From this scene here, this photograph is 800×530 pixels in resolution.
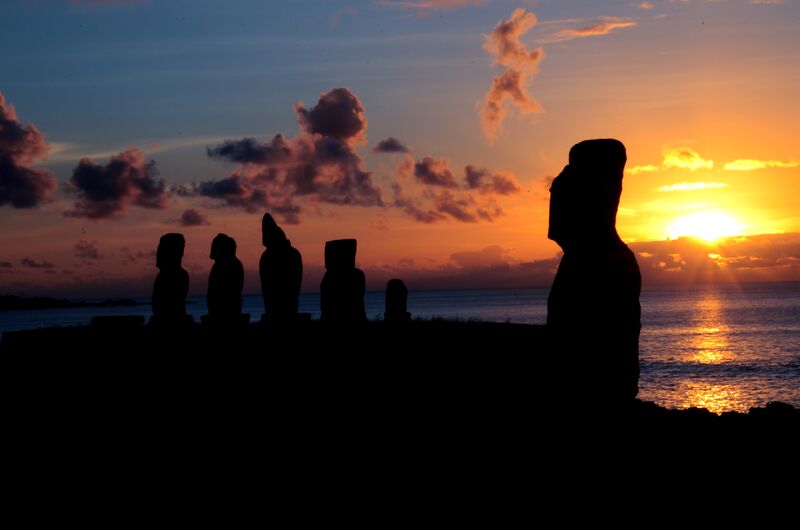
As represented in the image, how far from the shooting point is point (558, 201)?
10.1 metres

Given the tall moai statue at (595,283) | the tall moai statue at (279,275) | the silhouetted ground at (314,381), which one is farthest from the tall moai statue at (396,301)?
the tall moai statue at (595,283)

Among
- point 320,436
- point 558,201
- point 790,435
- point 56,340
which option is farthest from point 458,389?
point 56,340

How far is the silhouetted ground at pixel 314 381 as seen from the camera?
13.0 m

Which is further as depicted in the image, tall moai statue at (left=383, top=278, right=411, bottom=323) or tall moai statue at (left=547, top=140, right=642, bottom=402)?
tall moai statue at (left=383, top=278, right=411, bottom=323)

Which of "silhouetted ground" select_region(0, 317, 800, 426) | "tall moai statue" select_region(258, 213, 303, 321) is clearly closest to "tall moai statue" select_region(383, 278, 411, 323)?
"silhouetted ground" select_region(0, 317, 800, 426)

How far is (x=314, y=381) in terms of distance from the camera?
17.1m

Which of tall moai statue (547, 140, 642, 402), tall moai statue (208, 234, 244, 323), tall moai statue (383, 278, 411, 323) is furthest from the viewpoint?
tall moai statue (383, 278, 411, 323)

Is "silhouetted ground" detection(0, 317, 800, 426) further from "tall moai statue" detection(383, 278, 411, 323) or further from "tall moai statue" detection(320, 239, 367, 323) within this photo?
"tall moai statue" detection(383, 278, 411, 323)

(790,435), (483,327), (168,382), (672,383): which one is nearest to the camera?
(790,435)

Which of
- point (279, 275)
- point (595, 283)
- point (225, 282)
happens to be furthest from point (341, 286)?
point (595, 283)

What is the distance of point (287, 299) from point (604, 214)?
44.0 ft

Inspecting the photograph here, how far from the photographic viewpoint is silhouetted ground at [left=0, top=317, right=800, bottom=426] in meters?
13.0

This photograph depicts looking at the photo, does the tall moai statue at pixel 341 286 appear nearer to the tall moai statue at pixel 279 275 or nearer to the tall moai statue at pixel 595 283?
the tall moai statue at pixel 279 275

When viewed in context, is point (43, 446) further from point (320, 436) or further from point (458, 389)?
point (458, 389)
